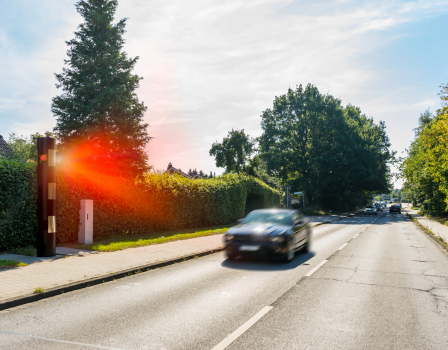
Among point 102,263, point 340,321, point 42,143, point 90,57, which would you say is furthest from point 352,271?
point 90,57

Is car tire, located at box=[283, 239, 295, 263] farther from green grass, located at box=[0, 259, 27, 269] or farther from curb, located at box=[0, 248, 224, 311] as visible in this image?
green grass, located at box=[0, 259, 27, 269]

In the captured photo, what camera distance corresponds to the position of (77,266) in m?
8.32

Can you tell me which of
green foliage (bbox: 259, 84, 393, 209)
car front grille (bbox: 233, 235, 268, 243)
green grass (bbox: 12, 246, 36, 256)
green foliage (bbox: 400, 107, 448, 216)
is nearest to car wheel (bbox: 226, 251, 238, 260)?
car front grille (bbox: 233, 235, 268, 243)

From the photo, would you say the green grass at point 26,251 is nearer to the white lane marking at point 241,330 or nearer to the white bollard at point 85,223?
the white bollard at point 85,223

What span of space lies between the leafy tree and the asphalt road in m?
42.7

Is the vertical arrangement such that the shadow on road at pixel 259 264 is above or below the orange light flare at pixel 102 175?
below

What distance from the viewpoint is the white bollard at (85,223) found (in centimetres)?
1206

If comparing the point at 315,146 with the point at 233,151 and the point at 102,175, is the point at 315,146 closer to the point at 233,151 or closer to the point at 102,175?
the point at 233,151

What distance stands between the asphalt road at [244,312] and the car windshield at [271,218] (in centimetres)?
203

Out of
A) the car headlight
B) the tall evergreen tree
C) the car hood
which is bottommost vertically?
the car headlight

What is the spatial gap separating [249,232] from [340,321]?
485cm

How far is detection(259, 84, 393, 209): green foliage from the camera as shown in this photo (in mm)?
47000

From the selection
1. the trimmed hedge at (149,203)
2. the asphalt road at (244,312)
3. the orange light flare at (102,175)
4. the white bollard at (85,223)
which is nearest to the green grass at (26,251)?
the trimmed hedge at (149,203)

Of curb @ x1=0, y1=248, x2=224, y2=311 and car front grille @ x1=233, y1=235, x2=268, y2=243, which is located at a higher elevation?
car front grille @ x1=233, y1=235, x2=268, y2=243
